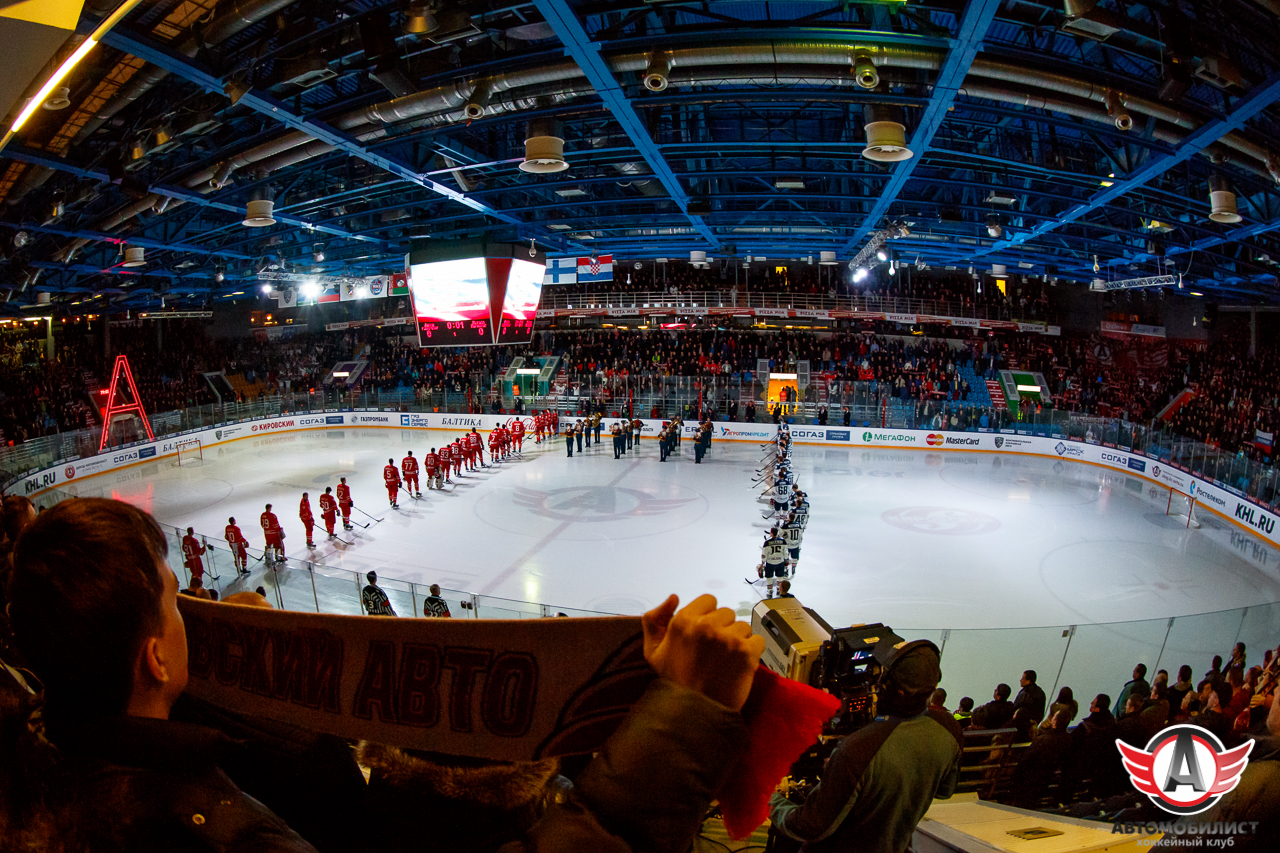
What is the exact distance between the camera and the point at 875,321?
122ft

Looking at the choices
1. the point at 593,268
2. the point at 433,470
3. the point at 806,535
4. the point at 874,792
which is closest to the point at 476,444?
the point at 433,470

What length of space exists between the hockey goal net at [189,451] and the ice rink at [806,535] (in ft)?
4.58

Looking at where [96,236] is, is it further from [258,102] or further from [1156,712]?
[1156,712]

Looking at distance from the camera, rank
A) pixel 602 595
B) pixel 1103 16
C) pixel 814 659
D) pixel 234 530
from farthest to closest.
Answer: pixel 234 530
pixel 602 595
pixel 1103 16
pixel 814 659

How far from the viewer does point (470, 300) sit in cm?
1873

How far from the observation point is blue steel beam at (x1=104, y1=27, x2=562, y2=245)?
762cm

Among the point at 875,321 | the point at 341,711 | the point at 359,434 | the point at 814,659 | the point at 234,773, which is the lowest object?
the point at 359,434

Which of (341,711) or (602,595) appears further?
(602,595)

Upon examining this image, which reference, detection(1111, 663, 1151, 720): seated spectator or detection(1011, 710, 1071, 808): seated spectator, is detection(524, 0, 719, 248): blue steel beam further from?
detection(1111, 663, 1151, 720): seated spectator

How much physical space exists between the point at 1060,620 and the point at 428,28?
12.2 meters

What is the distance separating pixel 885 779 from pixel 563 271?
22075mm

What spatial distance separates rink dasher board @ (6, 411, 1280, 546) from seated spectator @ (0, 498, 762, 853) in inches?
754

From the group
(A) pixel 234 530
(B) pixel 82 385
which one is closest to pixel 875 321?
(A) pixel 234 530

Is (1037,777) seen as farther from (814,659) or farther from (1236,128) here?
(1236,128)
